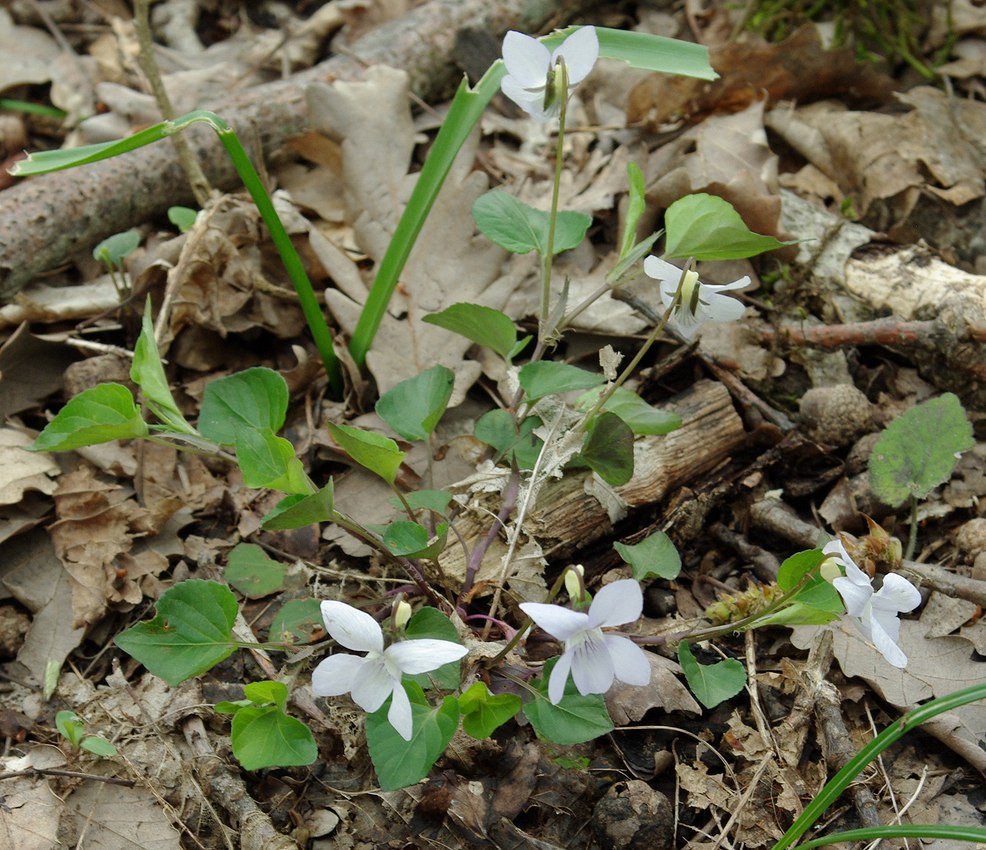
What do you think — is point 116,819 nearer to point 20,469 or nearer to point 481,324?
point 20,469

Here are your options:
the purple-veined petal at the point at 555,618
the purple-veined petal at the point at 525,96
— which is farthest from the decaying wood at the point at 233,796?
the purple-veined petal at the point at 525,96

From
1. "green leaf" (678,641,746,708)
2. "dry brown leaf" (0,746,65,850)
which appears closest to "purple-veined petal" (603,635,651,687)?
"green leaf" (678,641,746,708)

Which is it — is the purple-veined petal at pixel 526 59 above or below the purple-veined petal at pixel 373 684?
above

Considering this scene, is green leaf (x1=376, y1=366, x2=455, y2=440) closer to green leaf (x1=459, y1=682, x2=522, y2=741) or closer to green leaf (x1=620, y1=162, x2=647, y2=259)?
green leaf (x1=620, y1=162, x2=647, y2=259)

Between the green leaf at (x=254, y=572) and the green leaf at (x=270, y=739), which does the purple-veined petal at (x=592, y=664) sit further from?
the green leaf at (x=254, y=572)

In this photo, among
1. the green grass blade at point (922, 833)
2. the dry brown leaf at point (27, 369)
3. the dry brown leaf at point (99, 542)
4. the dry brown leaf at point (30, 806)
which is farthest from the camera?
the dry brown leaf at point (27, 369)

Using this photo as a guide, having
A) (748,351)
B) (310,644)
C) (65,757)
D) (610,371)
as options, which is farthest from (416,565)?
(748,351)

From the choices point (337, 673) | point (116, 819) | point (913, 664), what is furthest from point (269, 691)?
point (913, 664)

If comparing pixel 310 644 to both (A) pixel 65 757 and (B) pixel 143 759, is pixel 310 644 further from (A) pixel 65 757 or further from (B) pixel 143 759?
(A) pixel 65 757
